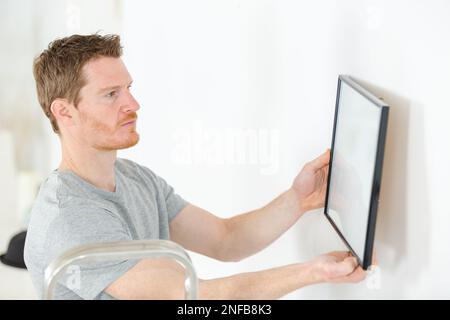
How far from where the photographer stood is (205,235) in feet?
5.67

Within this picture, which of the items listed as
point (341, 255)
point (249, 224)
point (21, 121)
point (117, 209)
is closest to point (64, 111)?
point (117, 209)

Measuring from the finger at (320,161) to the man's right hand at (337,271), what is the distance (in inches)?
14.7

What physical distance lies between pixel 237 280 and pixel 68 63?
574mm

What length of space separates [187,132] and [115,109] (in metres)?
0.51

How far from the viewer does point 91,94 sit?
1469 mm

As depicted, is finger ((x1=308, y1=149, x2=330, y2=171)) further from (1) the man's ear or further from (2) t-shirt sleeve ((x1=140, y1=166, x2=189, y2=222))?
(1) the man's ear

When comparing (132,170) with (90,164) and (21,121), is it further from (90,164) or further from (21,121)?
(21,121)

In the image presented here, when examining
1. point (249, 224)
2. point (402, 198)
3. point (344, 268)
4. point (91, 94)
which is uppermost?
point (91, 94)

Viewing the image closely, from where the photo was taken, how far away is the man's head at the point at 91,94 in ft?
4.81

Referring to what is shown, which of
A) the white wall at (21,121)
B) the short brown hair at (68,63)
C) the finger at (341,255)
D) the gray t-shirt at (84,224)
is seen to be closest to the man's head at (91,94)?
the short brown hair at (68,63)

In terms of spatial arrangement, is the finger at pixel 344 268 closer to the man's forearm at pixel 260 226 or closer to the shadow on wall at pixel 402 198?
the shadow on wall at pixel 402 198

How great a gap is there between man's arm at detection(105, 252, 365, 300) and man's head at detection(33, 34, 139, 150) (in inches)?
13.2
